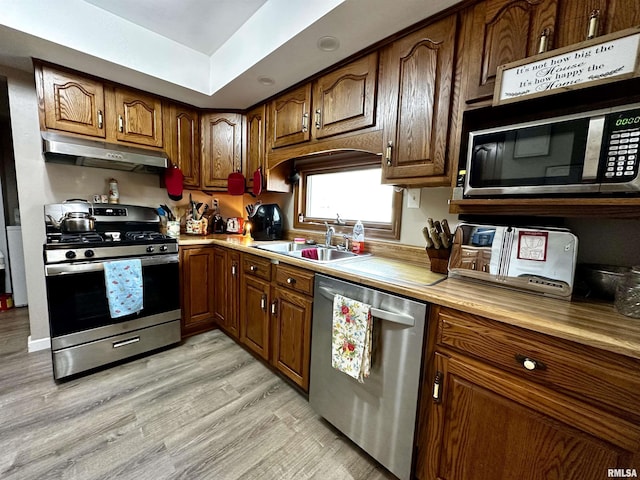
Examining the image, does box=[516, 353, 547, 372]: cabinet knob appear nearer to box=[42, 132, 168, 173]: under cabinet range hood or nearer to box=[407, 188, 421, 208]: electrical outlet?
box=[407, 188, 421, 208]: electrical outlet

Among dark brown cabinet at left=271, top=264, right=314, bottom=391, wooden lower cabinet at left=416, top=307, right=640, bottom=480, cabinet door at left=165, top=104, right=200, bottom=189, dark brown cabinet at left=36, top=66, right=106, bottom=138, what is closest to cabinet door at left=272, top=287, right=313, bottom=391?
dark brown cabinet at left=271, top=264, right=314, bottom=391

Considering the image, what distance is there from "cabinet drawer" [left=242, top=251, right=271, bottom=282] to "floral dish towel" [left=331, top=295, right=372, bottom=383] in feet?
2.10

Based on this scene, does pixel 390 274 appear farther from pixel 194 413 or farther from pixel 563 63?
pixel 194 413

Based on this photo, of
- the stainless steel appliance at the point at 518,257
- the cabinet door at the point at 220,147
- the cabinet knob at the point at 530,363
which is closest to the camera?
the cabinet knob at the point at 530,363

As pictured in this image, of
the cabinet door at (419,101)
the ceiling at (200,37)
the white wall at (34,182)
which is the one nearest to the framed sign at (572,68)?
the cabinet door at (419,101)

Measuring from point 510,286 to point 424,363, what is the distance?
0.49 meters

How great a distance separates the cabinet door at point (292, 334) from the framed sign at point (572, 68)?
4.36 ft

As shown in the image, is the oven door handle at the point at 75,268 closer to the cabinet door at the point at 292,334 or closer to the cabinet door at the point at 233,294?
the cabinet door at the point at 233,294

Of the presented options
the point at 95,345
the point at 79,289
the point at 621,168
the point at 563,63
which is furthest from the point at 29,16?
the point at 621,168

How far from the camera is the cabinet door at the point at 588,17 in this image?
812 millimetres

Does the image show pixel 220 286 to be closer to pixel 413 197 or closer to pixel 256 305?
pixel 256 305

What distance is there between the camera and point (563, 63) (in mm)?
894

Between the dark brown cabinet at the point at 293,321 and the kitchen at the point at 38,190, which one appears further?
the kitchen at the point at 38,190

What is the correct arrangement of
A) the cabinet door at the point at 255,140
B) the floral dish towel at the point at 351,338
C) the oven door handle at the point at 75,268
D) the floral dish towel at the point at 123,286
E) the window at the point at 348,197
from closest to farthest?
1. the floral dish towel at the point at 351,338
2. the oven door handle at the point at 75,268
3. the floral dish towel at the point at 123,286
4. the window at the point at 348,197
5. the cabinet door at the point at 255,140
